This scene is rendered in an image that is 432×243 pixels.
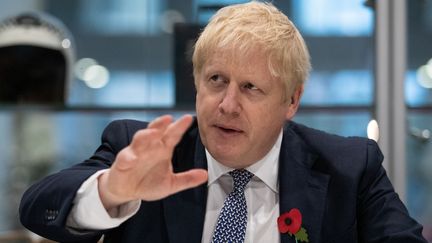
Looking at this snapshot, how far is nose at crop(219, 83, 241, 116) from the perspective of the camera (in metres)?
1.44

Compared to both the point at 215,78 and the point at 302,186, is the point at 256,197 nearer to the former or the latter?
the point at 302,186

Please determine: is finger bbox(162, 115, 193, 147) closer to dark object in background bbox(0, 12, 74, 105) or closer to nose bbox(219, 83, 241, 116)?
nose bbox(219, 83, 241, 116)

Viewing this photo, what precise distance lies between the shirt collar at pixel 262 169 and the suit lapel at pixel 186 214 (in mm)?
38

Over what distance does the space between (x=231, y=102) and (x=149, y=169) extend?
294mm

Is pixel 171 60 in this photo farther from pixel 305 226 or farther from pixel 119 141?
pixel 305 226

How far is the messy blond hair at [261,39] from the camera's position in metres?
1.49

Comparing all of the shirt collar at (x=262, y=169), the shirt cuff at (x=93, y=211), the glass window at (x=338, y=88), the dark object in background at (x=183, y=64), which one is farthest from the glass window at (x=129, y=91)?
the shirt cuff at (x=93, y=211)

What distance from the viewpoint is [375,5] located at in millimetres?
2523

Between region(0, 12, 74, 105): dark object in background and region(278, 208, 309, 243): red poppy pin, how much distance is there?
1.25 metres

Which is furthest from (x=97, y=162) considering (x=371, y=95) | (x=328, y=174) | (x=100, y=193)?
(x=371, y=95)

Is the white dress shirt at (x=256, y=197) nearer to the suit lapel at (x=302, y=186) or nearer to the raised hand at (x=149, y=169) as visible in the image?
the suit lapel at (x=302, y=186)

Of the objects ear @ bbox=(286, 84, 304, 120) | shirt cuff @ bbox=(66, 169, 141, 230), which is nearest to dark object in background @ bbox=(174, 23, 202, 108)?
ear @ bbox=(286, 84, 304, 120)

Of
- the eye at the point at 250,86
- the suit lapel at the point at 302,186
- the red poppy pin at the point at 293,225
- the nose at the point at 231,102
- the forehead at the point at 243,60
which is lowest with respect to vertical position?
the red poppy pin at the point at 293,225

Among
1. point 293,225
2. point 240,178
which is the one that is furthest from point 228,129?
point 293,225
